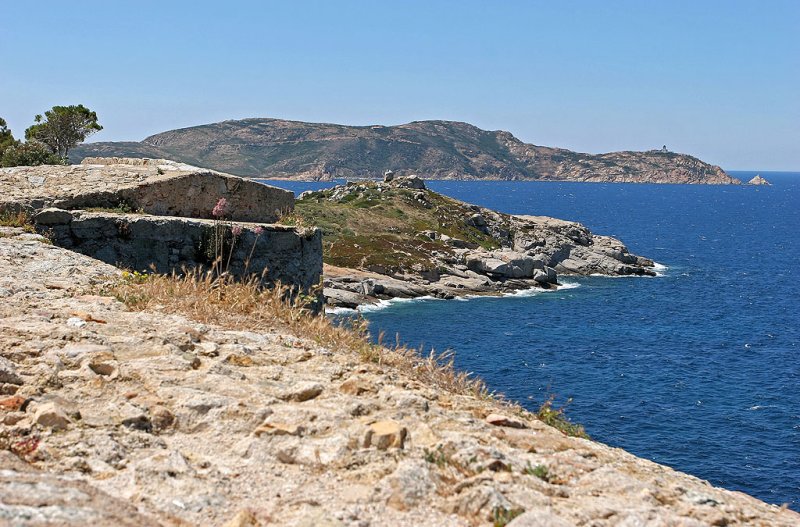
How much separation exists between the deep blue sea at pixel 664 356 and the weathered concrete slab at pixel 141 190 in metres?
6.94

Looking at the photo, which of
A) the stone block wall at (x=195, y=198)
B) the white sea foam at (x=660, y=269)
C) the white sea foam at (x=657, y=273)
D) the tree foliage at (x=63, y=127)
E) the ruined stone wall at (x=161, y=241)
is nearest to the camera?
the ruined stone wall at (x=161, y=241)

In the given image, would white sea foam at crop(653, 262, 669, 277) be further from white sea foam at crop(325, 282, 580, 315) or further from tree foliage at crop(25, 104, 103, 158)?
tree foliage at crop(25, 104, 103, 158)

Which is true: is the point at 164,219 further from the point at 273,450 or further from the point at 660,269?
the point at 660,269

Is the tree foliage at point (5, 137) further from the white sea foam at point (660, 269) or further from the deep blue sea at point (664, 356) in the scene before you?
the white sea foam at point (660, 269)

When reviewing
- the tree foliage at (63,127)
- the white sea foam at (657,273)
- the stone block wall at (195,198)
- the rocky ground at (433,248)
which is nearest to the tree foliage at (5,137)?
the tree foliage at (63,127)

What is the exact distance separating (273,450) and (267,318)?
3716 mm

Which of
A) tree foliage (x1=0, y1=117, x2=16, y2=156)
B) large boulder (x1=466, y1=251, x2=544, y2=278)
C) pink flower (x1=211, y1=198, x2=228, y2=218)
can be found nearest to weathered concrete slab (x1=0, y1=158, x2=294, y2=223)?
pink flower (x1=211, y1=198, x2=228, y2=218)

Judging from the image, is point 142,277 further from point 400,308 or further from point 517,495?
point 400,308

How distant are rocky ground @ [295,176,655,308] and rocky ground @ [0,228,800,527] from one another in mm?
55607

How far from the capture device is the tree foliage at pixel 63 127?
1969 inches

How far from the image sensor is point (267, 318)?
8.93 m

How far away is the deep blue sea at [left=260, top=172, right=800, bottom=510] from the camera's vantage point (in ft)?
113

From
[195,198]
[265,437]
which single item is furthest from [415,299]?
[265,437]

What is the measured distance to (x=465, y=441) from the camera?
553 cm
